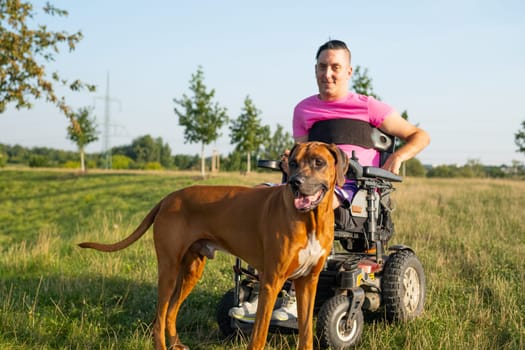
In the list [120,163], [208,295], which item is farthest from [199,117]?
[120,163]

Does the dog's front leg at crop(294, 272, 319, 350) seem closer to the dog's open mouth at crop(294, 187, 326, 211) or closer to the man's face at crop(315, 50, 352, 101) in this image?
the dog's open mouth at crop(294, 187, 326, 211)

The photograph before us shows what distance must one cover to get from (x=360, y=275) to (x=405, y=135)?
1.30 meters

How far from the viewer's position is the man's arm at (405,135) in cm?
419

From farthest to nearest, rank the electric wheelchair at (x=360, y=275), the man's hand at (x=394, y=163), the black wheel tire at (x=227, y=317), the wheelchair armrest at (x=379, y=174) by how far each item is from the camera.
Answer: the black wheel tire at (x=227, y=317) → the man's hand at (x=394, y=163) → the electric wheelchair at (x=360, y=275) → the wheelchair armrest at (x=379, y=174)

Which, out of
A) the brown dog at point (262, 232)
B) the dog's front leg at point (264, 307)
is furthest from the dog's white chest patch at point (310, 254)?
the dog's front leg at point (264, 307)

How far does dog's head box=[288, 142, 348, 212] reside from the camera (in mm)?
2855

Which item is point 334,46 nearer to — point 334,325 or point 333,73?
point 333,73

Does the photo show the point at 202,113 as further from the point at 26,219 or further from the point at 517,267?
the point at 517,267

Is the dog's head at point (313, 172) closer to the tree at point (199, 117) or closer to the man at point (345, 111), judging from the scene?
the man at point (345, 111)

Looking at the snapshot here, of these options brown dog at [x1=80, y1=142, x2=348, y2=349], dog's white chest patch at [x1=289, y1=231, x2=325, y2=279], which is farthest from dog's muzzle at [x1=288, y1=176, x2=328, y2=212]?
dog's white chest patch at [x1=289, y1=231, x2=325, y2=279]

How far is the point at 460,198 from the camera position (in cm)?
1548

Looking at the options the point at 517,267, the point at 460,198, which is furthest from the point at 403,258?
the point at 460,198

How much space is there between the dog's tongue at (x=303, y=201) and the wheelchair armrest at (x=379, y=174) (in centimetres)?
94

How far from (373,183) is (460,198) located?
12583 millimetres
